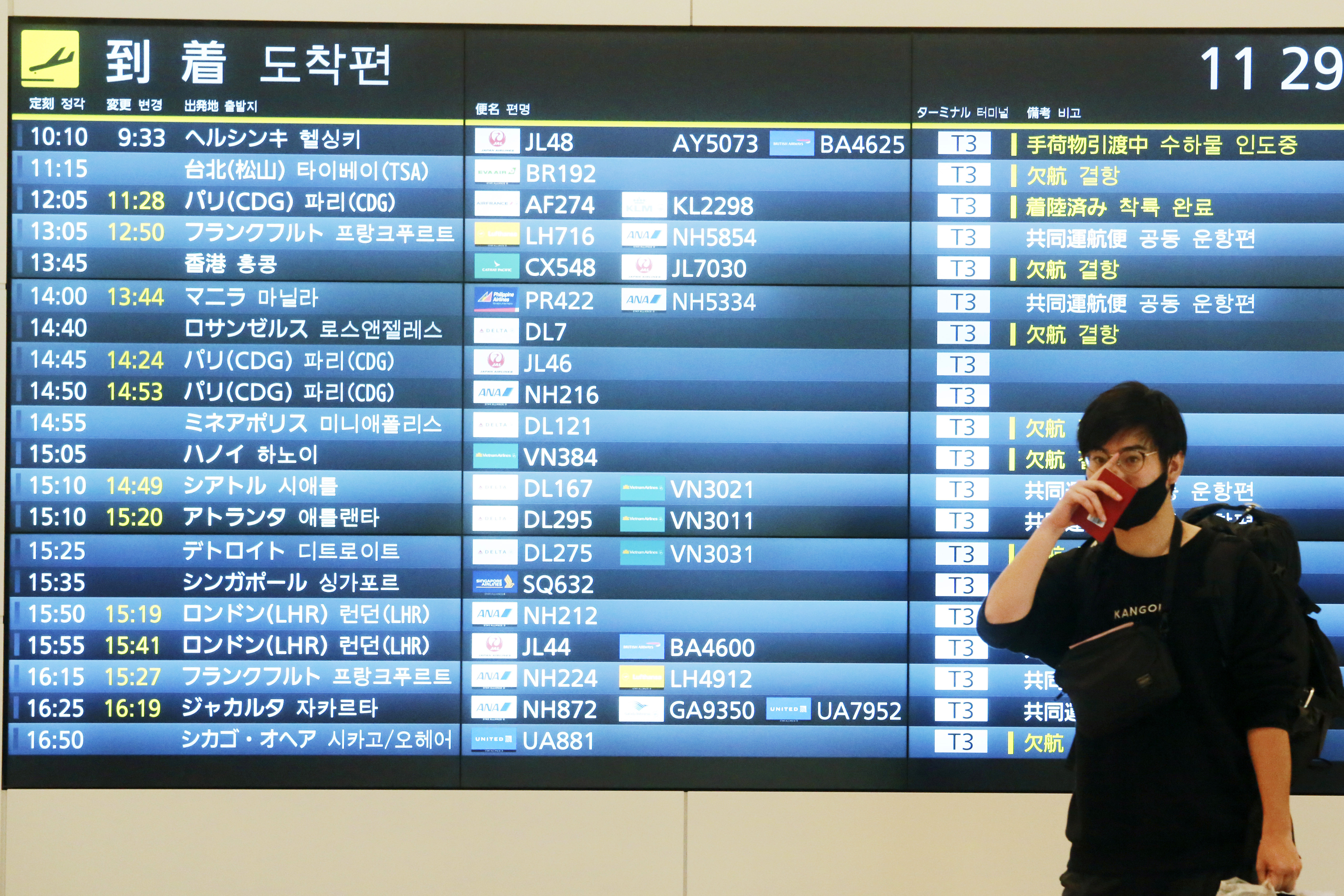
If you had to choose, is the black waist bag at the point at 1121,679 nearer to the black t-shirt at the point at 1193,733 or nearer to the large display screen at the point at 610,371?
the black t-shirt at the point at 1193,733

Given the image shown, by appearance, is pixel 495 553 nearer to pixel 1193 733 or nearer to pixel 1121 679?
pixel 1121 679

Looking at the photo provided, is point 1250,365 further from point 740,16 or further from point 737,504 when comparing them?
point 740,16

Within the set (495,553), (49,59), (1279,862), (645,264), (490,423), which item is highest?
(49,59)

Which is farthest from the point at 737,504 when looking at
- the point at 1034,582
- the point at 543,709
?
the point at 1034,582

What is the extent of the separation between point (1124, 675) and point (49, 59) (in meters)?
3.28

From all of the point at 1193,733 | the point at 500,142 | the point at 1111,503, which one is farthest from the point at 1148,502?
the point at 500,142

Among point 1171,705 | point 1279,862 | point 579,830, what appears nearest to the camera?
point 1279,862

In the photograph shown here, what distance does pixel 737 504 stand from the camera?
313cm

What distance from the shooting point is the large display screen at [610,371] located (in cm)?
311

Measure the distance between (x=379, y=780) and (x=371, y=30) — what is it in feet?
7.17

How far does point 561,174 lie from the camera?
3.13 metres

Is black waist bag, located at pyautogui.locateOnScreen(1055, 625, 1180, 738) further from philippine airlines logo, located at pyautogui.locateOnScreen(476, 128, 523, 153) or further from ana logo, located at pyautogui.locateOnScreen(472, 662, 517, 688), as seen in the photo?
philippine airlines logo, located at pyautogui.locateOnScreen(476, 128, 523, 153)

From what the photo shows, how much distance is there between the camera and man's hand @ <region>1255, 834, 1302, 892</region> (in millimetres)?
2051

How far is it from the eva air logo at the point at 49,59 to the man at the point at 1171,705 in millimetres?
2935
